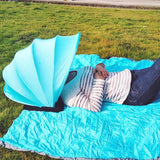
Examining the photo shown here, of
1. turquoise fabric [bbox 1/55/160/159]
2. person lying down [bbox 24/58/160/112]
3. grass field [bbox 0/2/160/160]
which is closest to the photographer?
turquoise fabric [bbox 1/55/160/159]

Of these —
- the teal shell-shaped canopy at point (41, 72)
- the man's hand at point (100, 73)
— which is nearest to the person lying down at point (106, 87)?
the man's hand at point (100, 73)

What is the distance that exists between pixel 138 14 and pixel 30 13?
369 cm

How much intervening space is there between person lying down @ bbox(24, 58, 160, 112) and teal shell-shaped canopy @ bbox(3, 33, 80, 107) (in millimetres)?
309

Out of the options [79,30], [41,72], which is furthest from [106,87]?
[79,30]

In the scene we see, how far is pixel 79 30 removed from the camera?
5715 millimetres

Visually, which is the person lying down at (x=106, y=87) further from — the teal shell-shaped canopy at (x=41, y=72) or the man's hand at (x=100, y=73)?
the teal shell-shaped canopy at (x=41, y=72)

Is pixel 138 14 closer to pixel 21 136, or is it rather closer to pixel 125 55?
pixel 125 55

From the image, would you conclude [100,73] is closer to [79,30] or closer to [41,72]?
[41,72]

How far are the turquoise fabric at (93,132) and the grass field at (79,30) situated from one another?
185mm

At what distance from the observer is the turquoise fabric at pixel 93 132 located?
222 cm

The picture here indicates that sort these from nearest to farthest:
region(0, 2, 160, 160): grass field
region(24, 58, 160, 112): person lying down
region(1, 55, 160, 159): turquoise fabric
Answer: region(1, 55, 160, 159): turquoise fabric
region(24, 58, 160, 112): person lying down
region(0, 2, 160, 160): grass field

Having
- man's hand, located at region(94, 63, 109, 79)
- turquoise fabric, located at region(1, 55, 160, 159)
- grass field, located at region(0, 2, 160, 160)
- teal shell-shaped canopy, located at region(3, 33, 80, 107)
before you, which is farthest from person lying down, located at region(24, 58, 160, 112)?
grass field, located at region(0, 2, 160, 160)

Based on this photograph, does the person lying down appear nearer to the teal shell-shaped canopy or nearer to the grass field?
the teal shell-shaped canopy

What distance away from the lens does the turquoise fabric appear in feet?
7.29
